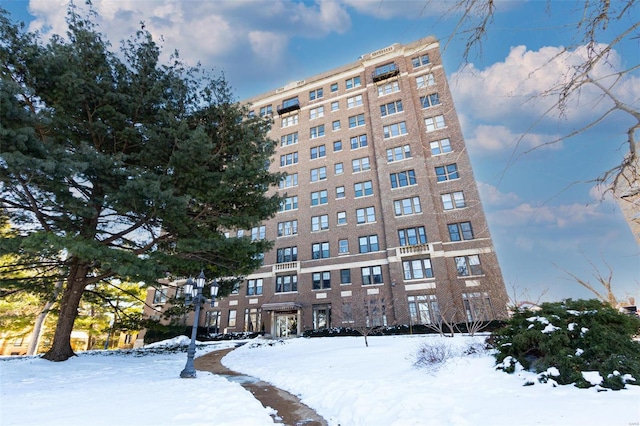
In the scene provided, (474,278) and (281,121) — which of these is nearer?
(474,278)

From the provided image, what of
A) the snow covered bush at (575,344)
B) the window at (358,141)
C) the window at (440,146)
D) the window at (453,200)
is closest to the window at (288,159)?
the window at (358,141)

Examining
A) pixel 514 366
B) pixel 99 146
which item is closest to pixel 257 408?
pixel 514 366

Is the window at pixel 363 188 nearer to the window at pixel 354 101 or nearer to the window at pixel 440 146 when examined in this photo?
the window at pixel 440 146

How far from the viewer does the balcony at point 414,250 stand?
27703mm

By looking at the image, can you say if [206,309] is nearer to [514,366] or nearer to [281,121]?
Answer: [281,121]

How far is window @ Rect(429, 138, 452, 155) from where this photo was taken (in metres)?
30.2

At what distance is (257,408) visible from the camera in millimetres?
6496

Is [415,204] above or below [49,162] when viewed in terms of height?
above

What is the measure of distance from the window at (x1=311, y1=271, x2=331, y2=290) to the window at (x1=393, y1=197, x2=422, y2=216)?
9.26 metres

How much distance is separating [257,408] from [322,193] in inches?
1133

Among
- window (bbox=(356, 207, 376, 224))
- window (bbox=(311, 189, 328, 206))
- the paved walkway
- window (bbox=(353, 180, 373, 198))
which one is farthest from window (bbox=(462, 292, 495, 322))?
the paved walkway

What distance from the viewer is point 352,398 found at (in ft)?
21.7

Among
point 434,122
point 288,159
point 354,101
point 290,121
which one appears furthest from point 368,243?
point 290,121

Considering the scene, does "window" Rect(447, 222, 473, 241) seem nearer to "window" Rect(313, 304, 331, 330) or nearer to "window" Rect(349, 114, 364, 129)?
"window" Rect(313, 304, 331, 330)
